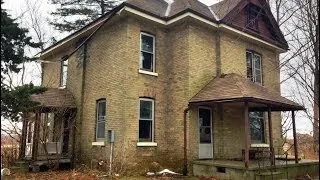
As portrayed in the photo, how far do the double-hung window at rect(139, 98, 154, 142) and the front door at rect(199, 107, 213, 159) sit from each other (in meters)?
2.16

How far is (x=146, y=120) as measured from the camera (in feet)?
48.3

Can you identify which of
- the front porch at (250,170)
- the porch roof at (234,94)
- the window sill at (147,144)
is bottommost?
the front porch at (250,170)

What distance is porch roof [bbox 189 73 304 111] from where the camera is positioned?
42.2ft

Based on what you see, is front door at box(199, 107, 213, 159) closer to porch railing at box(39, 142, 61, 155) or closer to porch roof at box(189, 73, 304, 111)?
porch roof at box(189, 73, 304, 111)

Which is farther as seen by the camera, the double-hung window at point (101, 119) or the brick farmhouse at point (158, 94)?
the double-hung window at point (101, 119)

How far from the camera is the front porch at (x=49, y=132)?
15188 mm

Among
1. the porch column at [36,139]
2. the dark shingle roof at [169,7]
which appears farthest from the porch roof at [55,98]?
the dark shingle roof at [169,7]

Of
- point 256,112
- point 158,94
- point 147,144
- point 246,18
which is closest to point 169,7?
point 246,18

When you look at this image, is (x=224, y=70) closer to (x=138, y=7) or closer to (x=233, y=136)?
(x=233, y=136)

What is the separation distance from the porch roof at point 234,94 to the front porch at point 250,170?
7.93ft

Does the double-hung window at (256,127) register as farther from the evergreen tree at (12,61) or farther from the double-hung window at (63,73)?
the evergreen tree at (12,61)

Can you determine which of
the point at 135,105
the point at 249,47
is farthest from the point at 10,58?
the point at 249,47

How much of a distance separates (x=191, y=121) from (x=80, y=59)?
7.16 metres

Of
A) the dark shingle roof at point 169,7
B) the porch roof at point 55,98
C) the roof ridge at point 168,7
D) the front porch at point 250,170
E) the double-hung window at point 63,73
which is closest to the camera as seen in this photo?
the front porch at point 250,170
